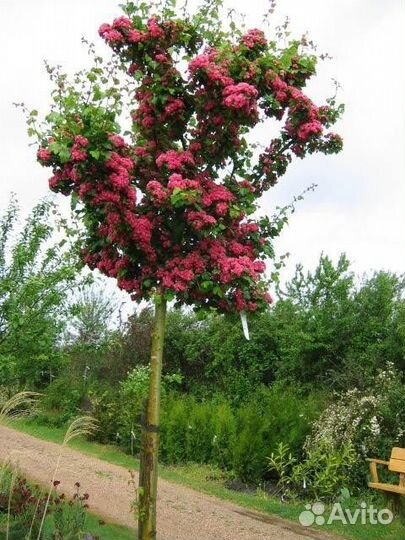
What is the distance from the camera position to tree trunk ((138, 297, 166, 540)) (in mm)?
5375

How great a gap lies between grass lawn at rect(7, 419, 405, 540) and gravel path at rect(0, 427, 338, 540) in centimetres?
22

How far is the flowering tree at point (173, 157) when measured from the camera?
16.3 feet

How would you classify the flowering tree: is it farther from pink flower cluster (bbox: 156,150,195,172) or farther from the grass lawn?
the grass lawn

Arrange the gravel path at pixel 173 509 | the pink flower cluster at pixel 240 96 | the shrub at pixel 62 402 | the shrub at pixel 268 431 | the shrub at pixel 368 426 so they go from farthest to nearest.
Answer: the shrub at pixel 62 402
the shrub at pixel 268 431
the shrub at pixel 368 426
the gravel path at pixel 173 509
the pink flower cluster at pixel 240 96

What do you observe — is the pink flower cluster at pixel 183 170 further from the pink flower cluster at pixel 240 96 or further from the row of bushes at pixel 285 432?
the row of bushes at pixel 285 432

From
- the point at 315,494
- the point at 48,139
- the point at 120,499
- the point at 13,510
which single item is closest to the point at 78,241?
the point at 48,139

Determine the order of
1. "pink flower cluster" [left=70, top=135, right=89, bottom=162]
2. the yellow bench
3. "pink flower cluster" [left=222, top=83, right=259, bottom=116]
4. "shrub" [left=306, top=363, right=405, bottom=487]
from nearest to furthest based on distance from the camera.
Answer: "pink flower cluster" [left=70, top=135, right=89, bottom=162] < "pink flower cluster" [left=222, top=83, right=259, bottom=116] < the yellow bench < "shrub" [left=306, top=363, right=405, bottom=487]

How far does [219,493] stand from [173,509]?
1156 mm

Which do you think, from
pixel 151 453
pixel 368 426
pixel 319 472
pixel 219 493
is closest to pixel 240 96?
pixel 151 453

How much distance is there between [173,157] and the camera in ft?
17.0

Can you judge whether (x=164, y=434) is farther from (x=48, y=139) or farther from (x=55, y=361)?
(x=48, y=139)

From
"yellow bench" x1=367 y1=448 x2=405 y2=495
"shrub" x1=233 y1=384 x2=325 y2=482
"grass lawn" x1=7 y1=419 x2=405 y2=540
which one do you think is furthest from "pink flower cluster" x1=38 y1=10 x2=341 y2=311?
"shrub" x1=233 y1=384 x2=325 y2=482

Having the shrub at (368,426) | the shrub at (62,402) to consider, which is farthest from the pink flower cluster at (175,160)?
the shrub at (62,402)

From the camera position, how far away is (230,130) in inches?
214
